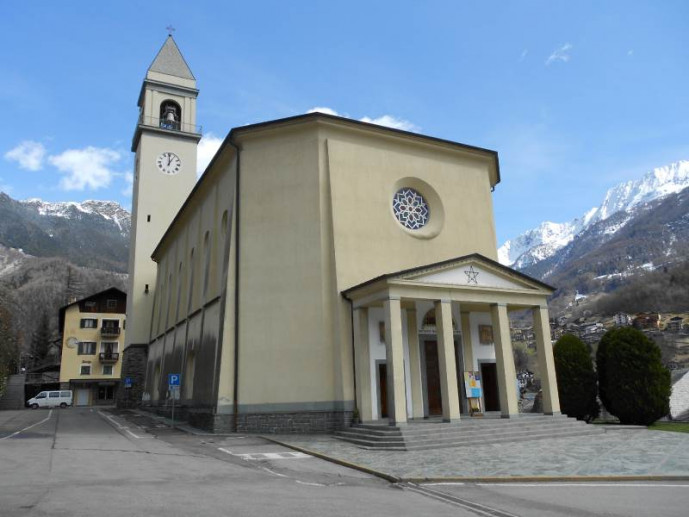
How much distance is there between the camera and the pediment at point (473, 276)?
1784 cm

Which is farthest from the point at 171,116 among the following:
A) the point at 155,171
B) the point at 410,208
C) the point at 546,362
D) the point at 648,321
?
the point at 648,321

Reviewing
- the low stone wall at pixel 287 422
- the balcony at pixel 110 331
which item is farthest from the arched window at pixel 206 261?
the balcony at pixel 110 331

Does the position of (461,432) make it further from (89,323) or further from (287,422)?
(89,323)

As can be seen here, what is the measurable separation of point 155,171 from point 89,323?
90.4 ft

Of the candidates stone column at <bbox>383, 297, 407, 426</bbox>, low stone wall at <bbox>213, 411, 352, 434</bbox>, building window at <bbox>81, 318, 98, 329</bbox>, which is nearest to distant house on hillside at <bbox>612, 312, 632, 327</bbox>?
building window at <bbox>81, 318, 98, 329</bbox>

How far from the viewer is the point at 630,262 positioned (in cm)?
18825

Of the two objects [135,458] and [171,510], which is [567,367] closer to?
[135,458]

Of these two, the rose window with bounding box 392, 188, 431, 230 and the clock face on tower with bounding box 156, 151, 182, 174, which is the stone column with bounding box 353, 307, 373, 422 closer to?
the rose window with bounding box 392, 188, 431, 230

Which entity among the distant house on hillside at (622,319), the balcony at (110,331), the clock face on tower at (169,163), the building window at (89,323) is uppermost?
the clock face on tower at (169,163)

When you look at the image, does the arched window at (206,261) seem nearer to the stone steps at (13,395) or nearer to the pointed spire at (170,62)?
the pointed spire at (170,62)

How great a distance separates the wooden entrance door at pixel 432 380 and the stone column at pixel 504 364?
8.55 feet

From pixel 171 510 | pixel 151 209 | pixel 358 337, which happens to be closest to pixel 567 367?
pixel 358 337

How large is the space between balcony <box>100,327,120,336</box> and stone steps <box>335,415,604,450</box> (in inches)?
1911

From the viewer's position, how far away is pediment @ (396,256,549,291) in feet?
58.5
